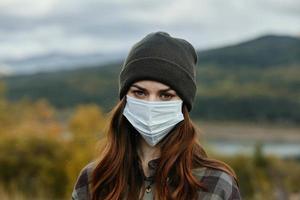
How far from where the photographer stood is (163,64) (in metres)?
2.62

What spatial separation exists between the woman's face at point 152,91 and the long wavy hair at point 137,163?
8 cm

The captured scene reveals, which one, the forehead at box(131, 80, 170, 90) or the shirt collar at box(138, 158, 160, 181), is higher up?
the forehead at box(131, 80, 170, 90)

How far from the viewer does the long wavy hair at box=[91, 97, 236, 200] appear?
257 cm

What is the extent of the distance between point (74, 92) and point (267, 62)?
4676 centimetres

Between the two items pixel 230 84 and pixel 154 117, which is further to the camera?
pixel 230 84

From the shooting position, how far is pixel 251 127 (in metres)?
96.1

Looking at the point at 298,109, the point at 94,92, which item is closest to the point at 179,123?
the point at 298,109

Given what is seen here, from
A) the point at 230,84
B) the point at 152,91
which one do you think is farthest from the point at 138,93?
the point at 230,84

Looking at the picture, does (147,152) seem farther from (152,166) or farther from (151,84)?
(151,84)

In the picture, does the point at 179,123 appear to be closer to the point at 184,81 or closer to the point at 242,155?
the point at 184,81

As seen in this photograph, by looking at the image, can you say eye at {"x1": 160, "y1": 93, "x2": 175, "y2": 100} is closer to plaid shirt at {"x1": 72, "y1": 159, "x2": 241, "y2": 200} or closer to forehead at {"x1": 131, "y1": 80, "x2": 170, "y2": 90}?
forehead at {"x1": 131, "y1": 80, "x2": 170, "y2": 90}

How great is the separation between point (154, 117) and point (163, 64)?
0.64ft

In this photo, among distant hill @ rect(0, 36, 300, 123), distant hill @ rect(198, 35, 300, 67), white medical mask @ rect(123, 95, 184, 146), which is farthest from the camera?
distant hill @ rect(198, 35, 300, 67)

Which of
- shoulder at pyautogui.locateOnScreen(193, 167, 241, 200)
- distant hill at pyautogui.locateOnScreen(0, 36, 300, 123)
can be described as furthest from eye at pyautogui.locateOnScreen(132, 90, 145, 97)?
distant hill at pyautogui.locateOnScreen(0, 36, 300, 123)
